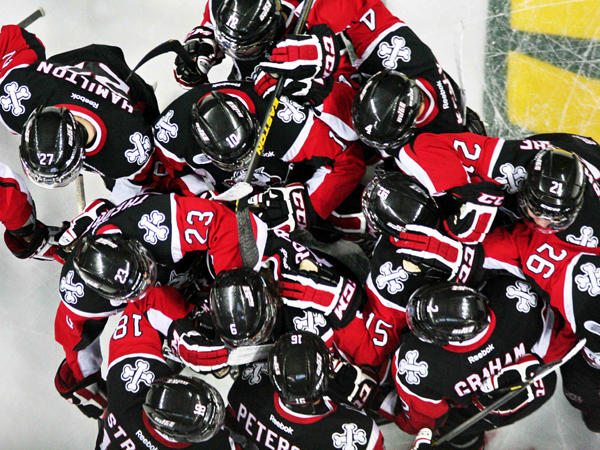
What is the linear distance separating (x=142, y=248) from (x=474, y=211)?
62.4 inches

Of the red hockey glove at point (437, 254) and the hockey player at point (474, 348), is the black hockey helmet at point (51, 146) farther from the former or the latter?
the hockey player at point (474, 348)

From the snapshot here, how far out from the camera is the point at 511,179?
2.73 meters

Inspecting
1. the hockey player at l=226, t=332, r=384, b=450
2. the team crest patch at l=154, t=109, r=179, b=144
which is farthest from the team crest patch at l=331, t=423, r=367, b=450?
the team crest patch at l=154, t=109, r=179, b=144

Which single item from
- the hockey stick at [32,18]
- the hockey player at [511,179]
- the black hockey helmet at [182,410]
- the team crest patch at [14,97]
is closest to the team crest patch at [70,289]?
the black hockey helmet at [182,410]

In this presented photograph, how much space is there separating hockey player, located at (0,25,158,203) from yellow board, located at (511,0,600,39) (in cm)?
271

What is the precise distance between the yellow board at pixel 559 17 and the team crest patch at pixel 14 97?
10.5 ft


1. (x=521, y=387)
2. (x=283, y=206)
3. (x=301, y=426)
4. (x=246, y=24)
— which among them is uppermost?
(x=246, y=24)

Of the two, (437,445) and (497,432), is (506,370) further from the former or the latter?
(497,432)

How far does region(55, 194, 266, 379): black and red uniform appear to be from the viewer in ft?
9.02

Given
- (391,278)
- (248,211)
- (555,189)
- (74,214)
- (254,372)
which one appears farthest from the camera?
(74,214)

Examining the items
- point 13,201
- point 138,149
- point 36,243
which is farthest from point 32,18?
point 138,149

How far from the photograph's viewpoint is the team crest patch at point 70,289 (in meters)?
2.73

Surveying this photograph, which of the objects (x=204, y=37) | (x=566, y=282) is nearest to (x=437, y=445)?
(x=566, y=282)

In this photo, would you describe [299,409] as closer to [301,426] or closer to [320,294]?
[301,426]
